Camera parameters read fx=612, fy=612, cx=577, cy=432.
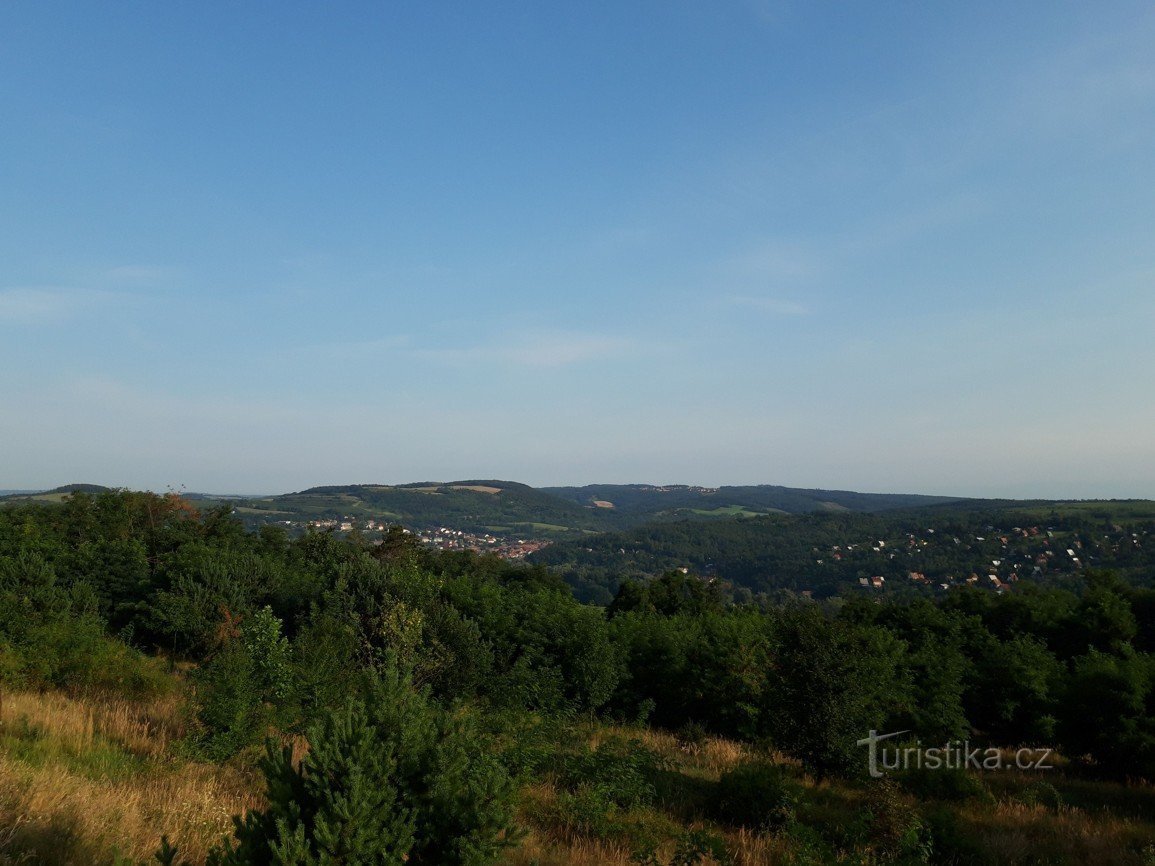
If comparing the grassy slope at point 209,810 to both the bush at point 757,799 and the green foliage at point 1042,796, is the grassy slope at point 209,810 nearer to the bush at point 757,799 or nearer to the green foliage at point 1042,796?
the green foliage at point 1042,796

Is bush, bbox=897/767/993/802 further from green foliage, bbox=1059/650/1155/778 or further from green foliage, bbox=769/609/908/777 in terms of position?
green foliage, bbox=1059/650/1155/778

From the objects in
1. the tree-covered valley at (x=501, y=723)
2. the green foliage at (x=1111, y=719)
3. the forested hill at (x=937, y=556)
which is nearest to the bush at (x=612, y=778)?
the tree-covered valley at (x=501, y=723)

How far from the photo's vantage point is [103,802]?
242 inches

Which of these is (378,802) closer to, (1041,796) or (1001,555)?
(1041,796)

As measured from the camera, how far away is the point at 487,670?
77.9ft

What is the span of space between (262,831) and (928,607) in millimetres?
43600

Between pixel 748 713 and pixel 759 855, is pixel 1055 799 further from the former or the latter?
pixel 759 855

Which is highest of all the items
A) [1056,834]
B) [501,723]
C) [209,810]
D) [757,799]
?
[209,810]

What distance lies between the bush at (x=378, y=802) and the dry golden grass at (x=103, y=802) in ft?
4.48

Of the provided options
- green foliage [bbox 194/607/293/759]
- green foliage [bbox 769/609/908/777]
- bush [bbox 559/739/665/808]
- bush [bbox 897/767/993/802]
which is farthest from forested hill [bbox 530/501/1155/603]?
green foliage [bbox 194/607/293/759]

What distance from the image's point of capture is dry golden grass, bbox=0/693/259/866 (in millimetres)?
5250

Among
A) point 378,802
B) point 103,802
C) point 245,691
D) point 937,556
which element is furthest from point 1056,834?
point 937,556

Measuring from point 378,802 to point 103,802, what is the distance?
360 cm

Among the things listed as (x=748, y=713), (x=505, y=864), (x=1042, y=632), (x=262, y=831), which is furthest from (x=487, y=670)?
(x=1042, y=632)
